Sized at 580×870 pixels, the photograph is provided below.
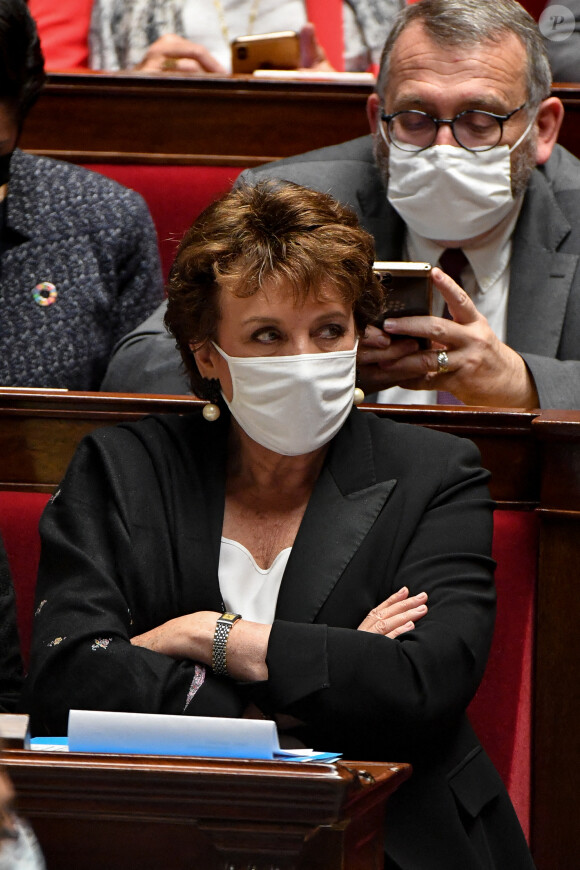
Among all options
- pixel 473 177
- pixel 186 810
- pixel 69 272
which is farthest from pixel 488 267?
pixel 186 810

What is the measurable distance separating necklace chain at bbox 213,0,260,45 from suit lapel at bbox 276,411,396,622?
174 centimetres

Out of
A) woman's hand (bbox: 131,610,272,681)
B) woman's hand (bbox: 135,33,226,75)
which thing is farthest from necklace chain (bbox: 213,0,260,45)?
woman's hand (bbox: 131,610,272,681)

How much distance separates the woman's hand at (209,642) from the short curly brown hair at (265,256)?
13.6 inches

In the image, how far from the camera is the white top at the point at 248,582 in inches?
57.9

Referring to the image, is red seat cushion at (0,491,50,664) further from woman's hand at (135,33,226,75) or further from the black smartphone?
woman's hand at (135,33,226,75)

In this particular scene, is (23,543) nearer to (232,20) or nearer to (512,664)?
(512,664)

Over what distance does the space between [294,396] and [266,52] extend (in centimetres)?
154

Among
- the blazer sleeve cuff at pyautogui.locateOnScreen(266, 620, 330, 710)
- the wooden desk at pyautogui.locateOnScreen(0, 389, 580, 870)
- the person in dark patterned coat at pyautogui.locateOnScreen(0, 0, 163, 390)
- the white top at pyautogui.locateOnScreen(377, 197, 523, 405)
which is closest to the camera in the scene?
the blazer sleeve cuff at pyautogui.locateOnScreen(266, 620, 330, 710)

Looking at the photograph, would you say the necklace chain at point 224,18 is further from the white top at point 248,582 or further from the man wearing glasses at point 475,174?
the white top at point 248,582

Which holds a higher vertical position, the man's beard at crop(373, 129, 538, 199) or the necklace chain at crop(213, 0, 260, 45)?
the necklace chain at crop(213, 0, 260, 45)

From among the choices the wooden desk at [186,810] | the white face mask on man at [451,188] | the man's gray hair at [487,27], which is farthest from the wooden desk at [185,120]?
the wooden desk at [186,810]

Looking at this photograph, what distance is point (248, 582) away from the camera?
1.49 meters

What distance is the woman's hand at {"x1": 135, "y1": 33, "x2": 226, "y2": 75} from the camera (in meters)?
2.84

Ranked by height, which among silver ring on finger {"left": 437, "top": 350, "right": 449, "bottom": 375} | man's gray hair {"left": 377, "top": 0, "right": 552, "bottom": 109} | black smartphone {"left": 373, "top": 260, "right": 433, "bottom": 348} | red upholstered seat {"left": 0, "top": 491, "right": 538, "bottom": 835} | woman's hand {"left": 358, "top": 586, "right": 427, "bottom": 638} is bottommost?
red upholstered seat {"left": 0, "top": 491, "right": 538, "bottom": 835}
